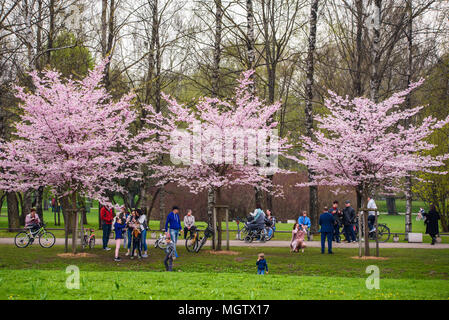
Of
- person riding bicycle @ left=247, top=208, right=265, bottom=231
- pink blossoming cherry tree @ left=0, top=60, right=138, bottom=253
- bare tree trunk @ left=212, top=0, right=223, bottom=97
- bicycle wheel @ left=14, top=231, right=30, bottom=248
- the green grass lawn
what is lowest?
the green grass lawn

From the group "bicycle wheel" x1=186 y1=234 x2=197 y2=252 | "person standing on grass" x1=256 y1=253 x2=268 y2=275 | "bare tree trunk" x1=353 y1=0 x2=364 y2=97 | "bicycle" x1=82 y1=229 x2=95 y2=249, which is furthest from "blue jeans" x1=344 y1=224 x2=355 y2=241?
"bicycle" x1=82 y1=229 x2=95 y2=249

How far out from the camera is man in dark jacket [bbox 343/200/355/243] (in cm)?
2183

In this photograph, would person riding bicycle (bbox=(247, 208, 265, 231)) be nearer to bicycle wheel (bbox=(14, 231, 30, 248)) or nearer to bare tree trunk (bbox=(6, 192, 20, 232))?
bicycle wheel (bbox=(14, 231, 30, 248))

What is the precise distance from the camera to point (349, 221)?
2197 cm

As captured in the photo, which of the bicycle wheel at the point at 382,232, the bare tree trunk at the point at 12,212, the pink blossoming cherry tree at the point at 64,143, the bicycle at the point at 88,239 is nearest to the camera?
the pink blossoming cherry tree at the point at 64,143

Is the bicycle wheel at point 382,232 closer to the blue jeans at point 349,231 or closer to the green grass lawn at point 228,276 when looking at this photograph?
the blue jeans at point 349,231

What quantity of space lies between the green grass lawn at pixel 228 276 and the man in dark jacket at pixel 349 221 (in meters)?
3.14

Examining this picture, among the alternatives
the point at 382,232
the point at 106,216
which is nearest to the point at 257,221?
the point at 382,232

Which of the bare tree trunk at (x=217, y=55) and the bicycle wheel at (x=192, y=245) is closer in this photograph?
the bicycle wheel at (x=192, y=245)

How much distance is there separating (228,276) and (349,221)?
11.4 m

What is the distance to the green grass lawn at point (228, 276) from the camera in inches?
355

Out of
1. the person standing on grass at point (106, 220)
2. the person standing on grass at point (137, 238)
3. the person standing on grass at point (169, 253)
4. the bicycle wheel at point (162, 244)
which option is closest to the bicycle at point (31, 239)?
the person standing on grass at point (106, 220)

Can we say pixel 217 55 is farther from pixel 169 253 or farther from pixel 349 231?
pixel 169 253

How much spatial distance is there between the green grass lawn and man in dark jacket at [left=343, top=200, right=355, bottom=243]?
314cm
